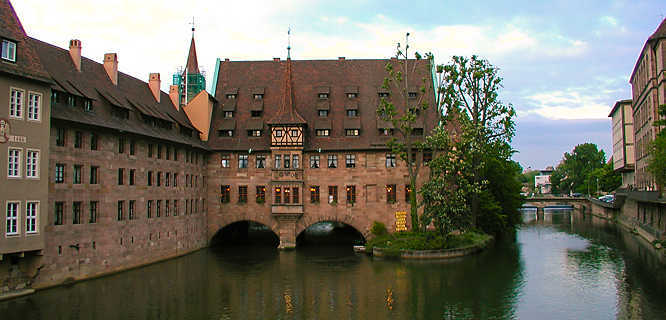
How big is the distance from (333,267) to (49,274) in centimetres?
1915

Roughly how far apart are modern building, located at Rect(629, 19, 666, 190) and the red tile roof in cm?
2503

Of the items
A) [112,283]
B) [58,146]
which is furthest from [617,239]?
[58,146]

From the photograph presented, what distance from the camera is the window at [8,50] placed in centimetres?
2838

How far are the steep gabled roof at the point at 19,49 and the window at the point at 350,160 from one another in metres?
28.3

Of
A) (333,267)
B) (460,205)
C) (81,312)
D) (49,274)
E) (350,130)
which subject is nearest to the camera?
(81,312)

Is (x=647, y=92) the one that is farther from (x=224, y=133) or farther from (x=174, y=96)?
(x=174, y=96)

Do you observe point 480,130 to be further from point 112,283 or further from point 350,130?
point 112,283

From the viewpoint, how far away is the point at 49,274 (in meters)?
31.4

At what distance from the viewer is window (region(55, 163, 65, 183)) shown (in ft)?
108

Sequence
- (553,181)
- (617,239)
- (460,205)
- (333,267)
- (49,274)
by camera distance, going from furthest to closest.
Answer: (553,181) < (617,239) < (460,205) < (333,267) < (49,274)

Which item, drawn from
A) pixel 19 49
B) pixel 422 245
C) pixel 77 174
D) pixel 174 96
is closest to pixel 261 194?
pixel 174 96

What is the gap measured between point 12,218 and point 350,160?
1199 inches

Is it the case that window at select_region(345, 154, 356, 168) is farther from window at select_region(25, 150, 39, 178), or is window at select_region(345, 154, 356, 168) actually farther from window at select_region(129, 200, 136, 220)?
window at select_region(25, 150, 39, 178)

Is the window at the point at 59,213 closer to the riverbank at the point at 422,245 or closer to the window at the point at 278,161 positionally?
the window at the point at 278,161
